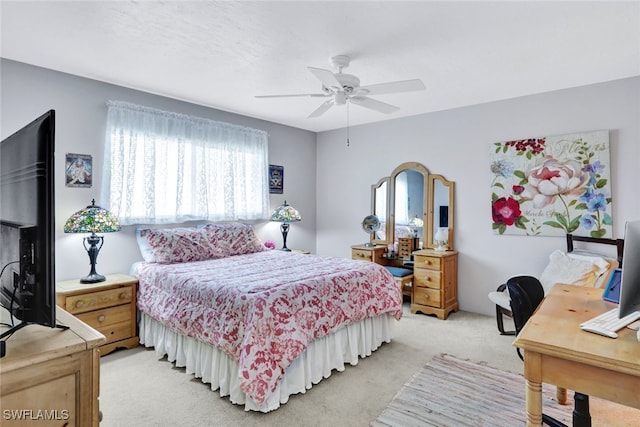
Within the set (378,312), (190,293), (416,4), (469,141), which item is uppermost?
(416,4)

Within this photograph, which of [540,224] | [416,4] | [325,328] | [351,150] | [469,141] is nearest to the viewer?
[416,4]

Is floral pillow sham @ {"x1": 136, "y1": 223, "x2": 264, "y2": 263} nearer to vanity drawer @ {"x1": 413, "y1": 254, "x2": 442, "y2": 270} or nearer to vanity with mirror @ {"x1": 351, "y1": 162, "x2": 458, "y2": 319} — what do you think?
vanity with mirror @ {"x1": 351, "y1": 162, "x2": 458, "y2": 319}

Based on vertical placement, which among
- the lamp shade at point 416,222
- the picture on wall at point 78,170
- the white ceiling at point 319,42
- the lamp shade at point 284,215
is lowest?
the lamp shade at point 416,222

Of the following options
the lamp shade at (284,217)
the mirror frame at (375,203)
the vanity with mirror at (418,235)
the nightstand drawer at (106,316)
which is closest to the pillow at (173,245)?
the nightstand drawer at (106,316)

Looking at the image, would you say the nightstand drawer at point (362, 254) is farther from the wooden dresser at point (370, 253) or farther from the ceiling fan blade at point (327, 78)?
the ceiling fan blade at point (327, 78)

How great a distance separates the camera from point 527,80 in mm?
3336

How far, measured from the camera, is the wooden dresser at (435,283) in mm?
4008

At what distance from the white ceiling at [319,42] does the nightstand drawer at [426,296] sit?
90.9 inches

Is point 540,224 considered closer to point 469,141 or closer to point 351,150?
point 469,141

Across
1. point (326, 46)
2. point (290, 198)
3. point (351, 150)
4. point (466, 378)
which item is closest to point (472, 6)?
point (326, 46)

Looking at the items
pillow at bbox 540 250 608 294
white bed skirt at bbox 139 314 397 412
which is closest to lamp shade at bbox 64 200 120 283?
white bed skirt at bbox 139 314 397 412

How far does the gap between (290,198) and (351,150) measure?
1227mm

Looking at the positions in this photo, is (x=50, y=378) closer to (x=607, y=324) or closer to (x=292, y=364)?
(x=292, y=364)

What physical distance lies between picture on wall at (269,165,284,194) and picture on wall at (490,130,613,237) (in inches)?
114
